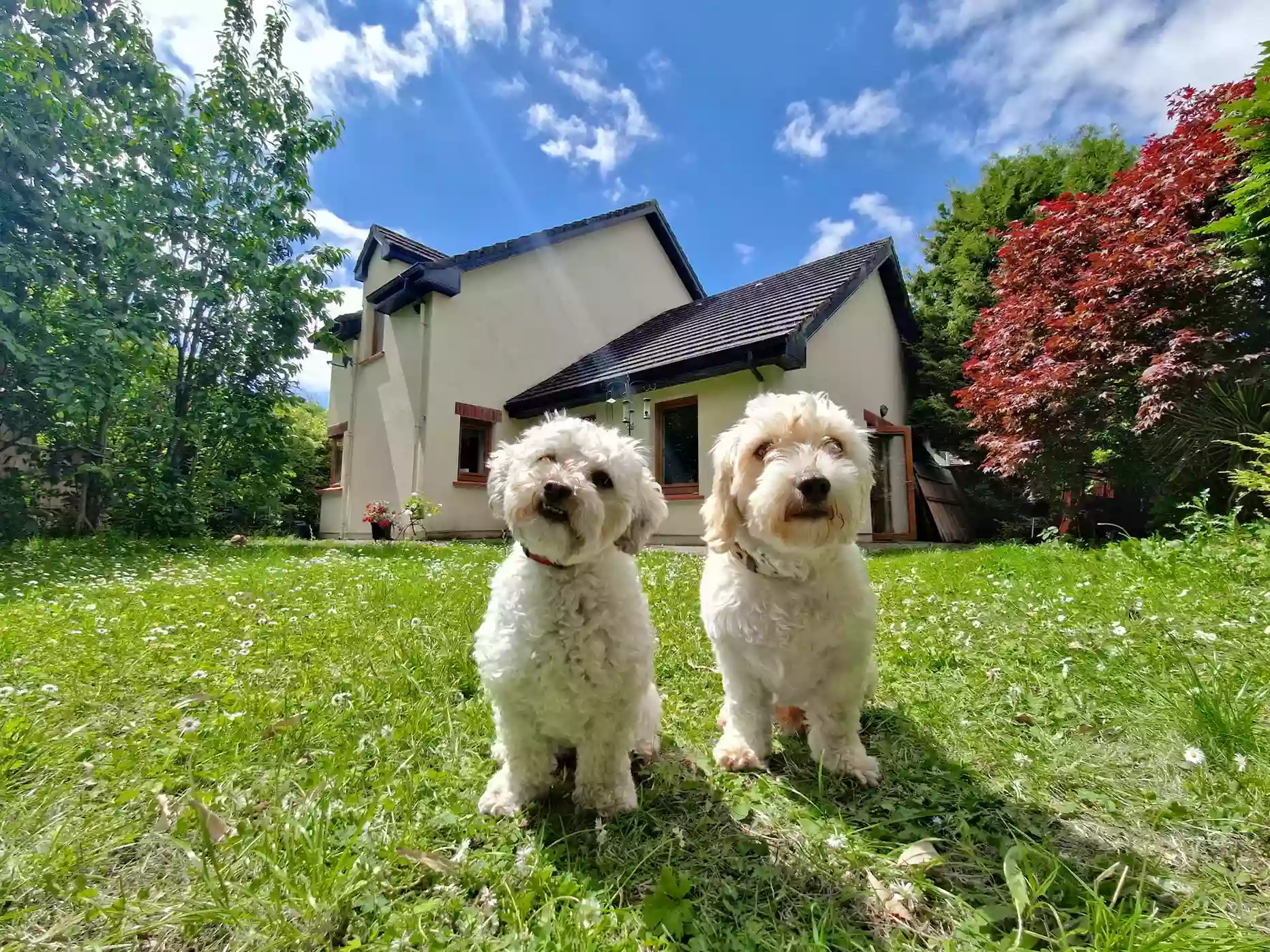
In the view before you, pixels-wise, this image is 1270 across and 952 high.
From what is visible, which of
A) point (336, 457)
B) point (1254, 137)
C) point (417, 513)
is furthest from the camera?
point (336, 457)

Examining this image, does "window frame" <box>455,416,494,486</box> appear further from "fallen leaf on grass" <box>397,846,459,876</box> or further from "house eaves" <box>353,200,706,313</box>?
"fallen leaf on grass" <box>397,846,459,876</box>

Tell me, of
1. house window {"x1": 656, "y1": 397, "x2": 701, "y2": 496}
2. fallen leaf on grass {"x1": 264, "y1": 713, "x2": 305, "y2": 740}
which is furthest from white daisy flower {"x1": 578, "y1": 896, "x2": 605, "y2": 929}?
house window {"x1": 656, "y1": 397, "x2": 701, "y2": 496}

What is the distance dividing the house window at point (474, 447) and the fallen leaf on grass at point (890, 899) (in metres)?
11.7

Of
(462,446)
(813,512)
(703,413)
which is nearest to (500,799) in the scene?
(813,512)

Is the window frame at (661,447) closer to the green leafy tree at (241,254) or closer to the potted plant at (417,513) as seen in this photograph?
the potted plant at (417,513)

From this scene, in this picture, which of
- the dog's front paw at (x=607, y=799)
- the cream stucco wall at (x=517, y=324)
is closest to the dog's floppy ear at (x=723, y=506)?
the dog's front paw at (x=607, y=799)

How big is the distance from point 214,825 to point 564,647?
1053 millimetres

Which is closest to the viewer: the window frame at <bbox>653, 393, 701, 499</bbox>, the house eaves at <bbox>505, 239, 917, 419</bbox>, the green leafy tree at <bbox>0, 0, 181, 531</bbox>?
the green leafy tree at <bbox>0, 0, 181, 531</bbox>

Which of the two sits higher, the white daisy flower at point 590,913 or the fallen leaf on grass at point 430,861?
the fallen leaf on grass at point 430,861

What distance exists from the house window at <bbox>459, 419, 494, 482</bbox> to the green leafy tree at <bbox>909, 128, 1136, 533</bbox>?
10643mm

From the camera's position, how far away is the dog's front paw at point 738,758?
209cm

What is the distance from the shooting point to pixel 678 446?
10.6 meters

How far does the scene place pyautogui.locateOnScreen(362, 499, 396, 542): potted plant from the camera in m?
11.8

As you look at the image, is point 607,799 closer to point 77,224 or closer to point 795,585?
point 795,585
